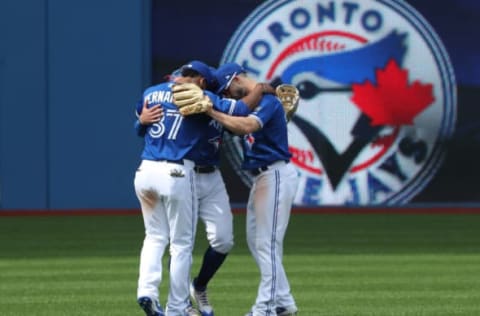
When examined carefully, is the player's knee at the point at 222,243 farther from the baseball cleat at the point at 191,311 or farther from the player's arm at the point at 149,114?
the player's arm at the point at 149,114

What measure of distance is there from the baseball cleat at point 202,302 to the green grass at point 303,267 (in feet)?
0.55

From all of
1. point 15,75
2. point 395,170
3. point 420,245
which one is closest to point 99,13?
point 15,75

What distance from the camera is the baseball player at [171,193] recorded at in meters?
10.4

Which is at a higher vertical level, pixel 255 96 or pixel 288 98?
pixel 255 96

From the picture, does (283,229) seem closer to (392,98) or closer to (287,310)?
(287,310)

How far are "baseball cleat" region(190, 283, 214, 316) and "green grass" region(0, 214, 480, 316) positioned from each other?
0.17 meters

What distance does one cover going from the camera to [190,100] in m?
10.2

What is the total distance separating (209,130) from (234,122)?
1.56 ft

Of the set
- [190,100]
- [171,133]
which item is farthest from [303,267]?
[190,100]

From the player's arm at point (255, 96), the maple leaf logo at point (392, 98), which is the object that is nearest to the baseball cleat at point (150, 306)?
the player's arm at point (255, 96)

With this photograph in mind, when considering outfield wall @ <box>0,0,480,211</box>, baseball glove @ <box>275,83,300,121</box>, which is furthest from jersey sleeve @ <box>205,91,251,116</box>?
outfield wall @ <box>0,0,480,211</box>

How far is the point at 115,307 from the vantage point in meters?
11.6

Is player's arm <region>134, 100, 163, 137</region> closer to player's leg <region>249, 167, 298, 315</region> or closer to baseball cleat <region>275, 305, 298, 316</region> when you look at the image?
player's leg <region>249, 167, 298, 315</region>

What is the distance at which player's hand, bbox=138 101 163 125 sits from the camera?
34.4 feet
